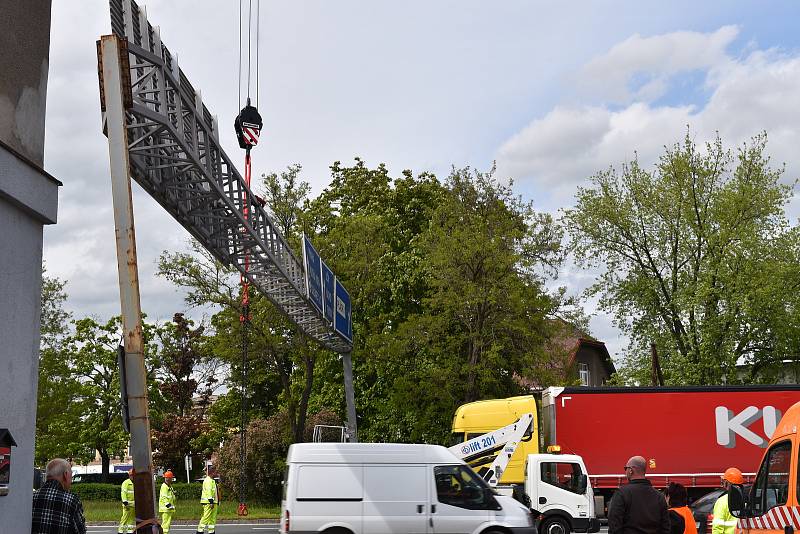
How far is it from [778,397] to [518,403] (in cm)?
649

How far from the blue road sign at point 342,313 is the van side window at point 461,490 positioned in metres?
11.2

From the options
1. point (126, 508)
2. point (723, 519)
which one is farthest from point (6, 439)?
point (126, 508)

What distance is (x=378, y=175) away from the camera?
4347cm

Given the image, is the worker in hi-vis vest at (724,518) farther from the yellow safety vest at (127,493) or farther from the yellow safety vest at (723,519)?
the yellow safety vest at (127,493)

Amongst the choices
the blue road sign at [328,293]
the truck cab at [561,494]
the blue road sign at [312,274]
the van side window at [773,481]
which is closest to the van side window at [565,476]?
the truck cab at [561,494]

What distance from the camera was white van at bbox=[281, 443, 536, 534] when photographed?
15.0 metres

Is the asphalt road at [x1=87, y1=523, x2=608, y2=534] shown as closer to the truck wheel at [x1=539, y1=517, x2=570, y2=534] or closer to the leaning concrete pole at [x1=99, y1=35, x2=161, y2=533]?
the truck wheel at [x1=539, y1=517, x2=570, y2=534]

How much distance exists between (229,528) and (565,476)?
11983 millimetres

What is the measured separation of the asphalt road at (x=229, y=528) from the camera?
1060 inches

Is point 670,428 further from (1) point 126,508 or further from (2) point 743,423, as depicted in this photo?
(1) point 126,508

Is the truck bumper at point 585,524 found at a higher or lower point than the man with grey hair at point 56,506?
lower

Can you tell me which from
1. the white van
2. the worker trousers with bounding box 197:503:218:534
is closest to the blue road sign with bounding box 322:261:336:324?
the worker trousers with bounding box 197:503:218:534

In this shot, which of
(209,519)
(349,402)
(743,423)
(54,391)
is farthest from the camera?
(54,391)

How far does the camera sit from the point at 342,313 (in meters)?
27.8
